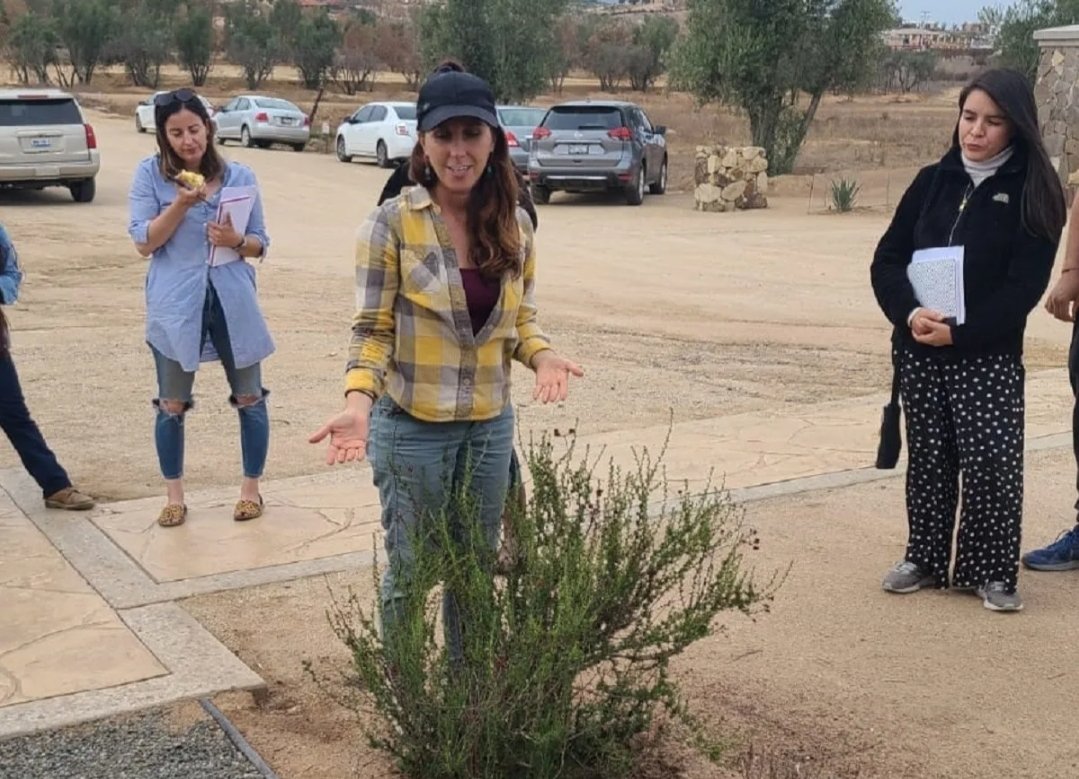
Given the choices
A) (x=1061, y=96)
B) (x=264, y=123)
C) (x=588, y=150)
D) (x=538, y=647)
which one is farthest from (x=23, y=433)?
(x=264, y=123)

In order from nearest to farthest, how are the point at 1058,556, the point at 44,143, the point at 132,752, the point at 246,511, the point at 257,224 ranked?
the point at 132,752
the point at 1058,556
the point at 257,224
the point at 246,511
the point at 44,143

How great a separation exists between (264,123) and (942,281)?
30270 mm

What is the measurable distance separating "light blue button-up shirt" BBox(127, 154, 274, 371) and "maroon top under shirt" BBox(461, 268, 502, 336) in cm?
225

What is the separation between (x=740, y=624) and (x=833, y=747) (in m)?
0.93

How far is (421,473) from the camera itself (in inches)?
140

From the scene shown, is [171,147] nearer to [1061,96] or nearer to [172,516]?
[172,516]

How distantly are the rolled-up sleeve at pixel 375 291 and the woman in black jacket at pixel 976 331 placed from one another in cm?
211

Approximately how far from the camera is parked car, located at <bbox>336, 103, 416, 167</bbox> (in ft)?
92.5

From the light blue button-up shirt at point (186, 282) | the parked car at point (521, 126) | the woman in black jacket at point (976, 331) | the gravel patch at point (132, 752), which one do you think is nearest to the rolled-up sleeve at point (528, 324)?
the gravel patch at point (132, 752)

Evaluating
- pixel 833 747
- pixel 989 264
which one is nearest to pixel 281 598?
pixel 833 747

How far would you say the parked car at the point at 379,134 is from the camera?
92.5 feet

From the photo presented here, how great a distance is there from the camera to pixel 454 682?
3.28 meters

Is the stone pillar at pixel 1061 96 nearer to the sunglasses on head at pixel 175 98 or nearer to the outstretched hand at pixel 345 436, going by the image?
the sunglasses on head at pixel 175 98

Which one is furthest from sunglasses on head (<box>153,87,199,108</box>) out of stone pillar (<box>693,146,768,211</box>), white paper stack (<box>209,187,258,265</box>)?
stone pillar (<box>693,146,768,211</box>)
